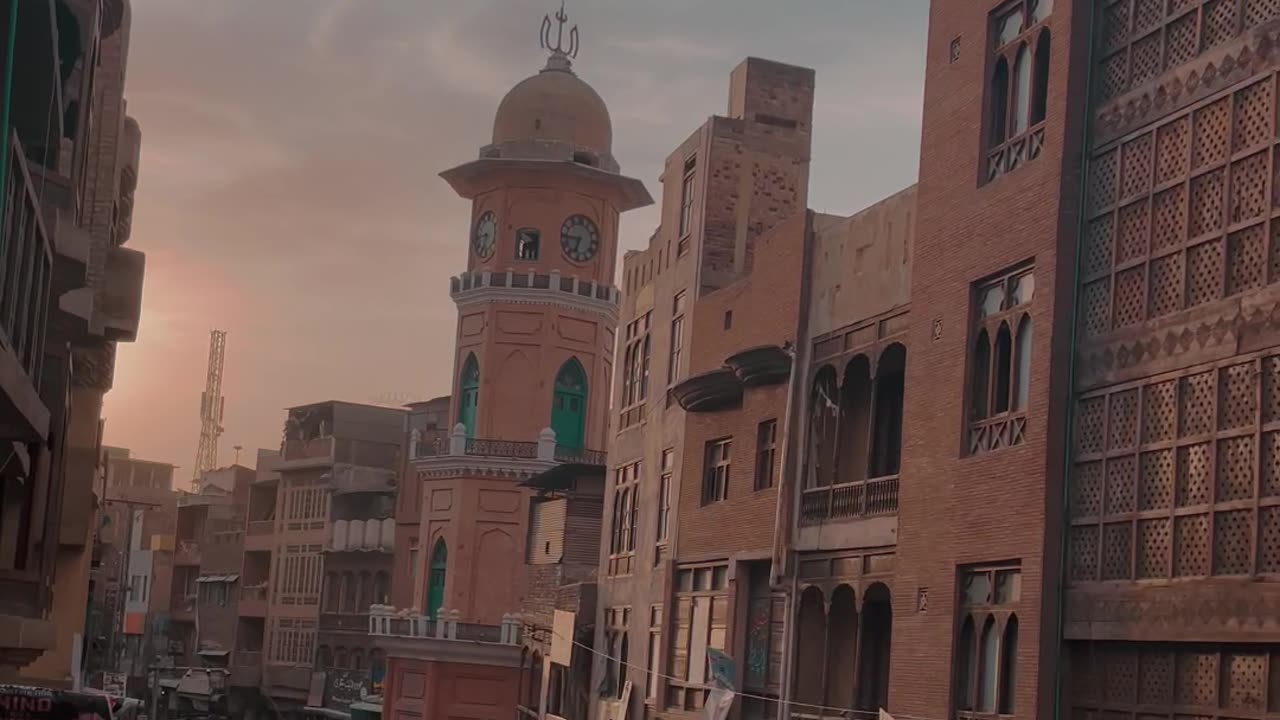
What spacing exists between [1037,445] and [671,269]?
16.0 metres

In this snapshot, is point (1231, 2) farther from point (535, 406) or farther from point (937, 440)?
point (535, 406)

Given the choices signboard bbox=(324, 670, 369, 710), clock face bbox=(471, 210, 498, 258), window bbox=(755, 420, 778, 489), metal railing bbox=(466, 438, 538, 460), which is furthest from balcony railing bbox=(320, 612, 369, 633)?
window bbox=(755, 420, 778, 489)

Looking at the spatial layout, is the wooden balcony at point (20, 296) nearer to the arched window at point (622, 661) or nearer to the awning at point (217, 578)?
the arched window at point (622, 661)

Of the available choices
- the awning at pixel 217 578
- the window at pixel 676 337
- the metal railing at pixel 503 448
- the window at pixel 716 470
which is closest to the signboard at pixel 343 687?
the awning at pixel 217 578

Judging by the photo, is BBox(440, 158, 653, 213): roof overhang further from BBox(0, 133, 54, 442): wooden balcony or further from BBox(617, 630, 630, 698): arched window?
BBox(0, 133, 54, 442): wooden balcony

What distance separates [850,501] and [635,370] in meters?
13.2

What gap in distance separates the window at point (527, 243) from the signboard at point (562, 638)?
20.2 metres

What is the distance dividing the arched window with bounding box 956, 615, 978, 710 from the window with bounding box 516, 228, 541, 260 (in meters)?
38.1

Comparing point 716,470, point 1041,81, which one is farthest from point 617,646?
point 1041,81

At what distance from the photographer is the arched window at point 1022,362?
2058 centimetres

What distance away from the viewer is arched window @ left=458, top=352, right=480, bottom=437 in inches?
2265

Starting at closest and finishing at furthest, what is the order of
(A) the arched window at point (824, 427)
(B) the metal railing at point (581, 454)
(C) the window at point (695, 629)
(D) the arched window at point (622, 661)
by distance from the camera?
(A) the arched window at point (824, 427), (C) the window at point (695, 629), (D) the arched window at point (622, 661), (B) the metal railing at point (581, 454)

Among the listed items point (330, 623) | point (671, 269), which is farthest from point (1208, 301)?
point (330, 623)

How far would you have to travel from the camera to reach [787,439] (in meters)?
27.2
